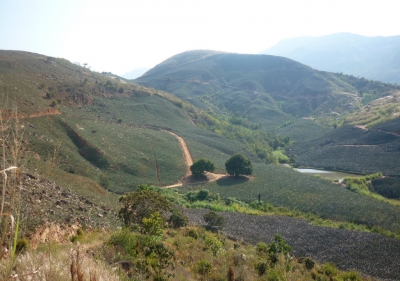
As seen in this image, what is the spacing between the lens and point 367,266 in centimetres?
2109

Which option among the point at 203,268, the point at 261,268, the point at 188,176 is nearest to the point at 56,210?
the point at 203,268

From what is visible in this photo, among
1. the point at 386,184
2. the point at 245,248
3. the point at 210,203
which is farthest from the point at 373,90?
the point at 245,248

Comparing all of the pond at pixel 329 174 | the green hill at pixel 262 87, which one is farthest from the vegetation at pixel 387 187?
the green hill at pixel 262 87

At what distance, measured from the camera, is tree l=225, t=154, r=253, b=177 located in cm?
4344

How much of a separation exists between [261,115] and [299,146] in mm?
34730

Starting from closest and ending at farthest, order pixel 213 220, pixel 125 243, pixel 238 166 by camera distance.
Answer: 1. pixel 125 243
2. pixel 213 220
3. pixel 238 166

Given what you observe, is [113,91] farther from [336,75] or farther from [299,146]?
[336,75]

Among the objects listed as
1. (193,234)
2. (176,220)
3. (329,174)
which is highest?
(176,220)

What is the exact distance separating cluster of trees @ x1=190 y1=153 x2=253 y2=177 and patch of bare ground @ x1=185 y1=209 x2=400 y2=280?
12302 millimetres

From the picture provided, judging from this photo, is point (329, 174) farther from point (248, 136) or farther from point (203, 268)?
point (203, 268)

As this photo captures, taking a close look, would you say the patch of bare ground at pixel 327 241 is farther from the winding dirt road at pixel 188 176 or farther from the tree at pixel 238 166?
the tree at pixel 238 166

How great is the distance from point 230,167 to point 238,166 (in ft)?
4.19

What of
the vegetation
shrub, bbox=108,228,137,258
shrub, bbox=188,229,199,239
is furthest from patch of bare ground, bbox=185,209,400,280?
the vegetation

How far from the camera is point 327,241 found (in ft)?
81.7
